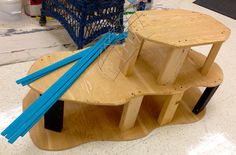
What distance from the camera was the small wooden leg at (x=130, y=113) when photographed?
108cm

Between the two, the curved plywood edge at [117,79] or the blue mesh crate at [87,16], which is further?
the blue mesh crate at [87,16]

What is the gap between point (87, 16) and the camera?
150 cm

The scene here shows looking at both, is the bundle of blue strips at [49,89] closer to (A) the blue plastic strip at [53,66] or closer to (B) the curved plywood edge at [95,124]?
(A) the blue plastic strip at [53,66]

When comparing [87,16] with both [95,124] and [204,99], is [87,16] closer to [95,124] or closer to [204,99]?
[95,124]

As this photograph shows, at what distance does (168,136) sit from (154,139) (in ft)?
0.26

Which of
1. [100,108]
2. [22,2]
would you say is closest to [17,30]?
[22,2]

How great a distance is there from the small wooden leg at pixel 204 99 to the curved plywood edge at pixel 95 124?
38 millimetres

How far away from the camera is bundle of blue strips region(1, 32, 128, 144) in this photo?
35.8 inches

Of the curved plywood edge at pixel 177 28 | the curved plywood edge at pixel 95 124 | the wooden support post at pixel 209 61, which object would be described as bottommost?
the curved plywood edge at pixel 95 124

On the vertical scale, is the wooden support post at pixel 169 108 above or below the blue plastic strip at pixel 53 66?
below

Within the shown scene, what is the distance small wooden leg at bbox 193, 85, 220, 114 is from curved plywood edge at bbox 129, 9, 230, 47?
0.30 m

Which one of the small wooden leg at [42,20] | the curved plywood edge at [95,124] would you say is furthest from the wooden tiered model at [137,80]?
the small wooden leg at [42,20]

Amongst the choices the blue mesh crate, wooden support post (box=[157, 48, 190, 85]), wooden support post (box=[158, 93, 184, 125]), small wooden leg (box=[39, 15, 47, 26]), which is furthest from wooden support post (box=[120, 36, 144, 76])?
small wooden leg (box=[39, 15, 47, 26])

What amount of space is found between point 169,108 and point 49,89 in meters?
0.58
